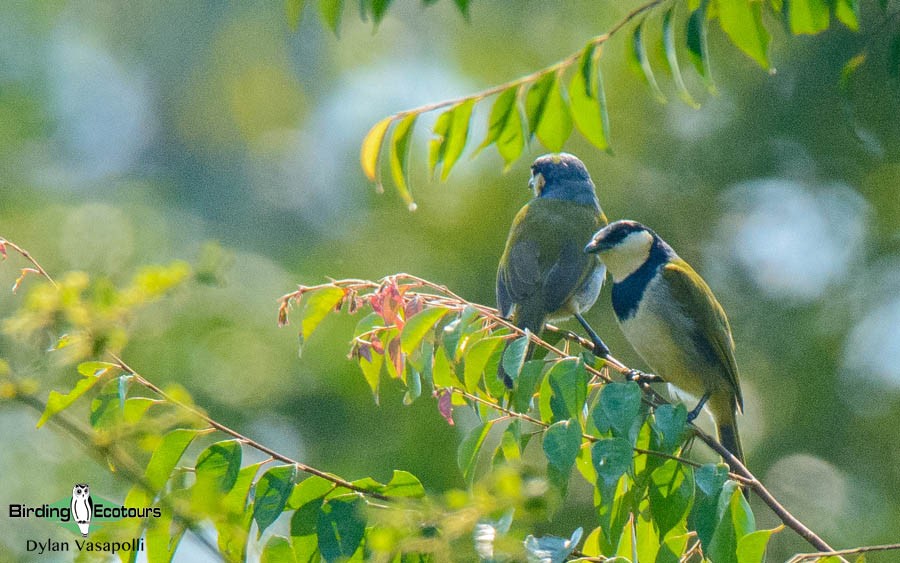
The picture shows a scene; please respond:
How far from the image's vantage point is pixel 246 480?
7.96 ft

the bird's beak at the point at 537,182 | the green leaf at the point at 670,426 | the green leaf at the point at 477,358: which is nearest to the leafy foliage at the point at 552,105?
the green leaf at the point at 477,358

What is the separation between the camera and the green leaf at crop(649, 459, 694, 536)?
7.75 feet

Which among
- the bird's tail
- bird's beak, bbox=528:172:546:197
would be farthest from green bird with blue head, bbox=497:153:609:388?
the bird's tail

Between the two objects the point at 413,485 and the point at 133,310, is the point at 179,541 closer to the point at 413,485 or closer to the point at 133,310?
the point at 413,485

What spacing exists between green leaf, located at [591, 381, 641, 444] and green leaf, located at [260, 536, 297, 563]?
708 mm

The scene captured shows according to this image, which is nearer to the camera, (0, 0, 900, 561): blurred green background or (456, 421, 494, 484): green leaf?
(456, 421, 494, 484): green leaf

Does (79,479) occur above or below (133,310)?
below

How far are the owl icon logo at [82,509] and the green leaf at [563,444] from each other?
3.52ft

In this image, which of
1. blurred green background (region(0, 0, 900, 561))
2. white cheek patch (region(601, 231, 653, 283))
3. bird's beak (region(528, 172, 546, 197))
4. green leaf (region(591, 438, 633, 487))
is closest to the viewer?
green leaf (region(591, 438, 633, 487))

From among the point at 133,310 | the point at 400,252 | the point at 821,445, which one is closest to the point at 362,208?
the point at 400,252

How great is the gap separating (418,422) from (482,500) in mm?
7367

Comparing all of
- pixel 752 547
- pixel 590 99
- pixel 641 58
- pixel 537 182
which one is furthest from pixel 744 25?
pixel 537 182

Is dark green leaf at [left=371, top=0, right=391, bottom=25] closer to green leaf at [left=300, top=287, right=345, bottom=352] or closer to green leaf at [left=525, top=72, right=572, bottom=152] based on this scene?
green leaf at [left=525, top=72, right=572, bottom=152]

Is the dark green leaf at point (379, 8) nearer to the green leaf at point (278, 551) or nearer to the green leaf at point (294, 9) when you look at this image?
the green leaf at point (294, 9)
